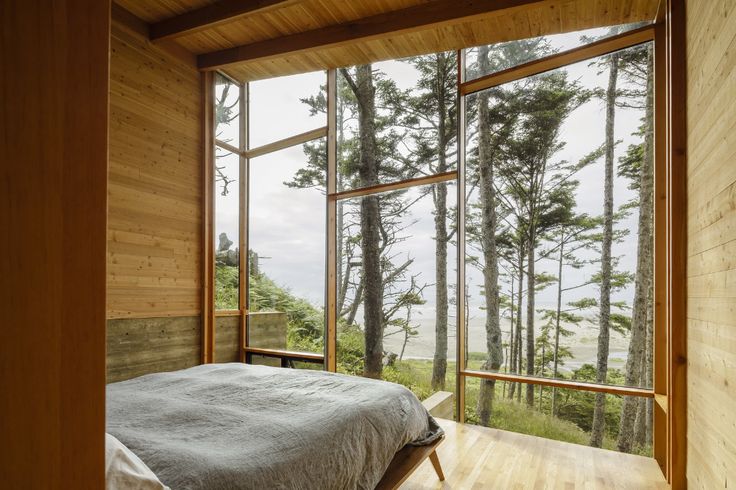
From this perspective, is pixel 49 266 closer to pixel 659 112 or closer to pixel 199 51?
pixel 659 112

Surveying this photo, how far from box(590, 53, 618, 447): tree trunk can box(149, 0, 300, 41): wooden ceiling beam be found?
2.55 meters

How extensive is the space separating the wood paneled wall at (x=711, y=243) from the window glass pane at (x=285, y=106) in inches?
130

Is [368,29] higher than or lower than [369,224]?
higher

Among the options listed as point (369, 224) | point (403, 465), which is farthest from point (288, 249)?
point (403, 465)

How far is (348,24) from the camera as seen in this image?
3.81 metres

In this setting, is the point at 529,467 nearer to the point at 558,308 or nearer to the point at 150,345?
the point at 558,308

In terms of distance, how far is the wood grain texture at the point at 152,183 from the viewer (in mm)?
3674

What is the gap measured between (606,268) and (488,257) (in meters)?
0.93

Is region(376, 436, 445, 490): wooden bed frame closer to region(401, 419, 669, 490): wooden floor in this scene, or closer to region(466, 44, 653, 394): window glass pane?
region(401, 419, 669, 490): wooden floor

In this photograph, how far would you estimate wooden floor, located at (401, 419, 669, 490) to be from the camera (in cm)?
255

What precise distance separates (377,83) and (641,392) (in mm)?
3577

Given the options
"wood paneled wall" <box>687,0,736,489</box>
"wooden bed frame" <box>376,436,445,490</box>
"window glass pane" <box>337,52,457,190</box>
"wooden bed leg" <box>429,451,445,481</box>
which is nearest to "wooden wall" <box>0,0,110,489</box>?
"wooden bed frame" <box>376,436,445,490</box>

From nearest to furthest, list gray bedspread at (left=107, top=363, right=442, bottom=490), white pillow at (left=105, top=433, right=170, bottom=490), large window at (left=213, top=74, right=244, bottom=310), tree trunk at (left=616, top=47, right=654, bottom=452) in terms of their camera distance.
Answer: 1. white pillow at (left=105, top=433, right=170, bottom=490)
2. gray bedspread at (left=107, top=363, right=442, bottom=490)
3. tree trunk at (left=616, top=47, right=654, bottom=452)
4. large window at (left=213, top=74, right=244, bottom=310)

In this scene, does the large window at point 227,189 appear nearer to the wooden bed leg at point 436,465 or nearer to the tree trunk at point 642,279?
the wooden bed leg at point 436,465
